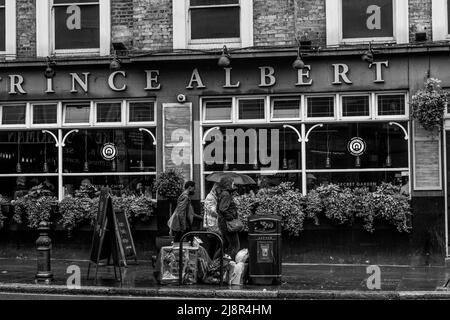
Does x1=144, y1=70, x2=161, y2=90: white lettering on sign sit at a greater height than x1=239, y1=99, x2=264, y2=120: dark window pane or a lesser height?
greater

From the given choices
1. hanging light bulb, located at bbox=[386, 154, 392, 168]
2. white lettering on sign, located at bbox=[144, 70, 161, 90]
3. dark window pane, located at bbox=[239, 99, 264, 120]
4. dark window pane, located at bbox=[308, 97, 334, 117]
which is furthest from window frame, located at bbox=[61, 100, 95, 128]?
hanging light bulb, located at bbox=[386, 154, 392, 168]

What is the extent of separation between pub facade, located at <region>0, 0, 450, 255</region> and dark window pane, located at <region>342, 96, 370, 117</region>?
0.03 meters

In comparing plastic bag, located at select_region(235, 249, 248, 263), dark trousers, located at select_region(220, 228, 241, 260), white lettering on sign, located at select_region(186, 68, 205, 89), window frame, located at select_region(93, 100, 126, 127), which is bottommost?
plastic bag, located at select_region(235, 249, 248, 263)

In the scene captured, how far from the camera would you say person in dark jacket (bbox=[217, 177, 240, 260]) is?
14352 millimetres

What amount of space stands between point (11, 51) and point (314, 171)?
774 centimetres

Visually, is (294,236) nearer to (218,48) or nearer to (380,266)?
(380,266)

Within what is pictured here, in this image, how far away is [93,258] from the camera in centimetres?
1399

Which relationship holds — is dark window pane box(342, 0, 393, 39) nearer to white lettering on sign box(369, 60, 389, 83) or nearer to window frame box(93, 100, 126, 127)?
white lettering on sign box(369, 60, 389, 83)

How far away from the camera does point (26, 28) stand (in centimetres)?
1816

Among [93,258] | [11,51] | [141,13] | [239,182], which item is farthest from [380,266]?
[11,51]

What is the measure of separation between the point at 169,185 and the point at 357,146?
4272mm

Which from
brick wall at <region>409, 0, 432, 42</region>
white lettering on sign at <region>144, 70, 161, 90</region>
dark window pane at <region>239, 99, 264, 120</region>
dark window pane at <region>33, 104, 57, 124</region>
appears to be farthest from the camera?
dark window pane at <region>33, 104, 57, 124</region>

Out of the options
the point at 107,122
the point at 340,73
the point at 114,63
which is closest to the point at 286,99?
the point at 340,73

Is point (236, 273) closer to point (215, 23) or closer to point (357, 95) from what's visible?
point (357, 95)
